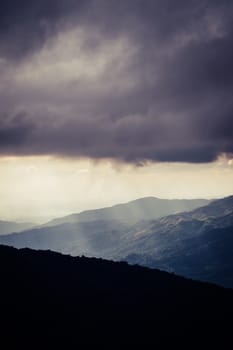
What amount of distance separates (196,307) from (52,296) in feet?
110

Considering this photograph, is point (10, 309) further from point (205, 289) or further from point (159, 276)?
point (205, 289)

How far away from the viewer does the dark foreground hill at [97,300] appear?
208 feet

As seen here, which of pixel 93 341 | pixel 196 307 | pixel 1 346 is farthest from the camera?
pixel 196 307

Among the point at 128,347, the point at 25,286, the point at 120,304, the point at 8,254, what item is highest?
the point at 8,254

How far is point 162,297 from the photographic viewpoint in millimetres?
83875

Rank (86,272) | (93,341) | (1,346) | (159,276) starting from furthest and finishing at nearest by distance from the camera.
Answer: (159,276), (86,272), (93,341), (1,346)

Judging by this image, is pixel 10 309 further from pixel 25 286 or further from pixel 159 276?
pixel 159 276

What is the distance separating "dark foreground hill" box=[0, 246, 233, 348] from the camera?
Result: 63.3m

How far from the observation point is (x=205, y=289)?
306 feet

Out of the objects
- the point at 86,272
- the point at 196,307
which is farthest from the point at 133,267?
the point at 196,307

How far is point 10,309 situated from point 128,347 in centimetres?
2209

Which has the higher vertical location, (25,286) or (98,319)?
(25,286)

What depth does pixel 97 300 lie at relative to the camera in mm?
76188

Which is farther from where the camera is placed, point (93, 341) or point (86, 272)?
point (86, 272)
